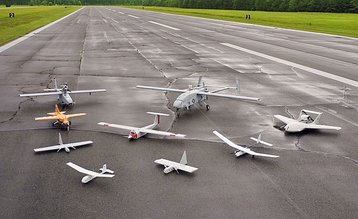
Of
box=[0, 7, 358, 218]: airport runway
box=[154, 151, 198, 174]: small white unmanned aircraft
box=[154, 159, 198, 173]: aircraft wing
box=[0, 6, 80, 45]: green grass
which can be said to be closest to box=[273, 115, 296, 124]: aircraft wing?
box=[0, 7, 358, 218]: airport runway

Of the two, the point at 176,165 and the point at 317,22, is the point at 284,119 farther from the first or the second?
the point at 317,22

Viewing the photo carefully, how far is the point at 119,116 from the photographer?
1858 cm

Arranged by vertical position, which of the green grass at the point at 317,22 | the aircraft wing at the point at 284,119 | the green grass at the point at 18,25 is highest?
the green grass at the point at 317,22

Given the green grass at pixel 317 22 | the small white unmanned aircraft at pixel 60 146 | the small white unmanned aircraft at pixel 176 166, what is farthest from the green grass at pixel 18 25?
the green grass at pixel 317 22

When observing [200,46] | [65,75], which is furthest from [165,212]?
[200,46]

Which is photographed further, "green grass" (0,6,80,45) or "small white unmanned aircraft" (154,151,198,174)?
"green grass" (0,6,80,45)

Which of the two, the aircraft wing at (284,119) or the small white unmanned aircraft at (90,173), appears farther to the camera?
the aircraft wing at (284,119)

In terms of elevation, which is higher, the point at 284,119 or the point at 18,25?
the point at 18,25

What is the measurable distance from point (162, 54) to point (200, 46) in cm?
940

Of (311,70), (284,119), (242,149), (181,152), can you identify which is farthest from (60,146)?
(311,70)

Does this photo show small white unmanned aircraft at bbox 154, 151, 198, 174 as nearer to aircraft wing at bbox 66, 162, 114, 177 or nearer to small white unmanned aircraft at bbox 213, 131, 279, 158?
aircraft wing at bbox 66, 162, 114, 177

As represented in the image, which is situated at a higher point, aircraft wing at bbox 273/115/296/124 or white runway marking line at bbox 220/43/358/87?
white runway marking line at bbox 220/43/358/87

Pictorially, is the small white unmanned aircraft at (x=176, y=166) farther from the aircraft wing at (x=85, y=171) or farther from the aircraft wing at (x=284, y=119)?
the aircraft wing at (x=284, y=119)

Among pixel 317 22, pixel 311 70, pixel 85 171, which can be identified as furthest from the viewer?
pixel 317 22
